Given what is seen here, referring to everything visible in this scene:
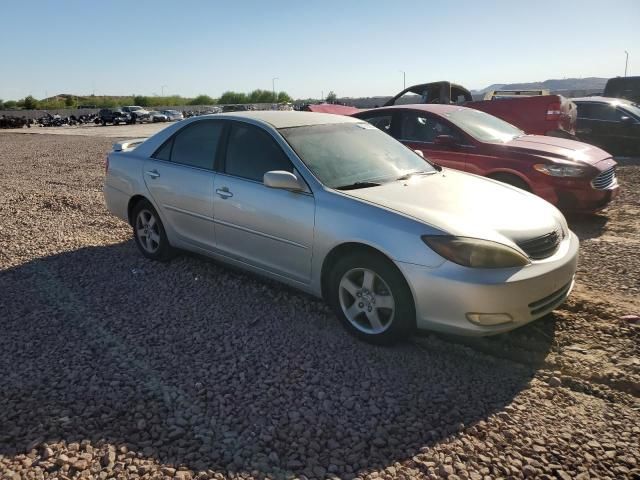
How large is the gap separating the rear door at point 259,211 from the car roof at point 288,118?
15cm

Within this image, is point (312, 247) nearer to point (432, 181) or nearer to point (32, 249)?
point (432, 181)

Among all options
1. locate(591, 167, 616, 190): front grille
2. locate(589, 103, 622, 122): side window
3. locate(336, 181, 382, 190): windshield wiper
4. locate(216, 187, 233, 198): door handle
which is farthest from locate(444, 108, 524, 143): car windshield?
locate(589, 103, 622, 122): side window

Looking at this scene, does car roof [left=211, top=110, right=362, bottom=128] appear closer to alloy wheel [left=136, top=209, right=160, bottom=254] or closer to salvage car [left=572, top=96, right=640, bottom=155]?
alloy wheel [left=136, top=209, right=160, bottom=254]

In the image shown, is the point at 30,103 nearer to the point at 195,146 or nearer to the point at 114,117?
the point at 114,117

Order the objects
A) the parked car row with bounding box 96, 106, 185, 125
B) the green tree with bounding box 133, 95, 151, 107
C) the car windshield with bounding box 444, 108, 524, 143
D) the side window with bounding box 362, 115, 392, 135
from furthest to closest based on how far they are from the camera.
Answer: the green tree with bounding box 133, 95, 151, 107
the parked car row with bounding box 96, 106, 185, 125
the side window with bounding box 362, 115, 392, 135
the car windshield with bounding box 444, 108, 524, 143

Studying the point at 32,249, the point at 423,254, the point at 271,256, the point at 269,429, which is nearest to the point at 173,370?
the point at 269,429

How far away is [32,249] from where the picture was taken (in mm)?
5996

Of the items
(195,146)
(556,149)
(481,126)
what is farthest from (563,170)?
(195,146)

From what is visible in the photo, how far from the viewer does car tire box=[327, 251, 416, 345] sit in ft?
11.1

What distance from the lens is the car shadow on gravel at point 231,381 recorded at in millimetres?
2635

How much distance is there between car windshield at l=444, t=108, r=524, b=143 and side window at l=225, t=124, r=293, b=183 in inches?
139

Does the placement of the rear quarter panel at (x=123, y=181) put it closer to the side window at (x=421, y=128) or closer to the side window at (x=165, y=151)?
the side window at (x=165, y=151)

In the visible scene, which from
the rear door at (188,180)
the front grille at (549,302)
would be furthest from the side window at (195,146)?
the front grille at (549,302)

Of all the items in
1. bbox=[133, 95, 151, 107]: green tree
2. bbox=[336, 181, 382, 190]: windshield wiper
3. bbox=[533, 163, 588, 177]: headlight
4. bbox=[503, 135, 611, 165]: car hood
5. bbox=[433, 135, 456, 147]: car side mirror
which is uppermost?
bbox=[133, 95, 151, 107]: green tree
